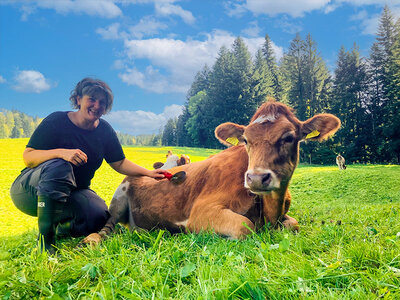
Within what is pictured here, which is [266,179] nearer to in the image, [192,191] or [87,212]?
[192,191]

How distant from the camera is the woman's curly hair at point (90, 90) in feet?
11.4

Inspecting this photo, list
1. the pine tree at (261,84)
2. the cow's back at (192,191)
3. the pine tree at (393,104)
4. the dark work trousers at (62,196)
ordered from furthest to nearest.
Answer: the pine tree at (261,84)
the pine tree at (393,104)
the cow's back at (192,191)
the dark work trousers at (62,196)

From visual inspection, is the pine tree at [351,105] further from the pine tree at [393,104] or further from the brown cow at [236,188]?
the brown cow at [236,188]

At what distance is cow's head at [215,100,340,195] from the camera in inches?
110

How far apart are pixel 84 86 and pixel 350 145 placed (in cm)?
2743

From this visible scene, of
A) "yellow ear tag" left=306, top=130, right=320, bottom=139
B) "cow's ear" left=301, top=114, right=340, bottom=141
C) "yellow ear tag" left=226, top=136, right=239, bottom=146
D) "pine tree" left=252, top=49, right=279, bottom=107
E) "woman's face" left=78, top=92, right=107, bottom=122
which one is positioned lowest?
"yellow ear tag" left=226, top=136, right=239, bottom=146

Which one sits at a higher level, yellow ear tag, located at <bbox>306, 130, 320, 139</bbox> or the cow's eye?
yellow ear tag, located at <bbox>306, 130, 320, 139</bbox>

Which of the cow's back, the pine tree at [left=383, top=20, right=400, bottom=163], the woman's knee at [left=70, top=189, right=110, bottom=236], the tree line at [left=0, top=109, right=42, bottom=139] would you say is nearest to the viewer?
the cow's back

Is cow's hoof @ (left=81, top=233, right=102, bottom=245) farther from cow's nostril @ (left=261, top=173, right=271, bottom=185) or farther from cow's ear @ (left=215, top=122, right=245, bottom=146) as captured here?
cow's ear @ (left=215, top=122, right=245, bottom=146)

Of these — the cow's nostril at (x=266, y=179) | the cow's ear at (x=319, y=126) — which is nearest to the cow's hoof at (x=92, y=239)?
the cow's nostril at (x=266, y=179)

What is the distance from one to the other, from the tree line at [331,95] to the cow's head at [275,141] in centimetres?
1981

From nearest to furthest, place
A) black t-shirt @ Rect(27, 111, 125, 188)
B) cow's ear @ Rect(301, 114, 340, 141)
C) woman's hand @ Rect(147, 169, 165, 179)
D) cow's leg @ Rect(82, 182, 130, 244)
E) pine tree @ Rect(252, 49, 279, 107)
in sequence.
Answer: black t-shirt @ Rect(27, 111, 125, 188) < cow's ear @ Rect(301, 114, 340, 141) < woman's hand @ Rect(147, 169, 165, 179) < cow's leg @ Rect(82, 182, 130, 244) < pine tree @ Rect(252, 49, 279, 107)

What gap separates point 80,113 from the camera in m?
3.51

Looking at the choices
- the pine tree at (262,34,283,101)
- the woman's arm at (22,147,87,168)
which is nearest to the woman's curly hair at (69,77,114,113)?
the woman's arm at (22,147,87,168)
